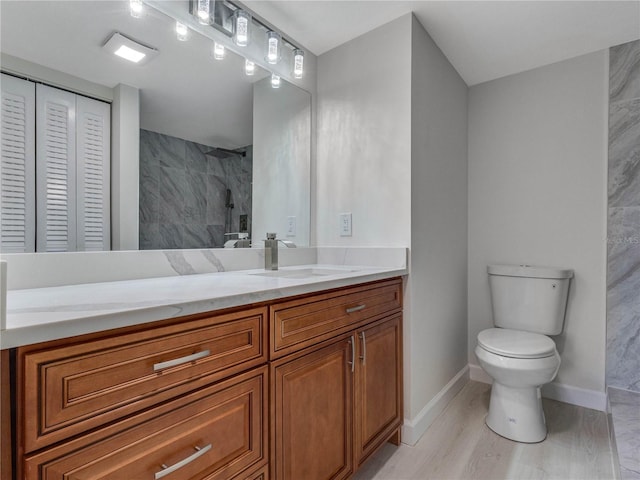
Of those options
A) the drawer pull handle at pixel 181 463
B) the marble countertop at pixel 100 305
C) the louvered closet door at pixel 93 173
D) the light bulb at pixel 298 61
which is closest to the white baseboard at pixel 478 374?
the marble countertop at pixel 100 305

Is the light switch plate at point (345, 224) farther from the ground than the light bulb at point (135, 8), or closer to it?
closer to it

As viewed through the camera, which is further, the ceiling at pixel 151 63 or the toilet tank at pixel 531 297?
the toilet tank at pixel 531 297

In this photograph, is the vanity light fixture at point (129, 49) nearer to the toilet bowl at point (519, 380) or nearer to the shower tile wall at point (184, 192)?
the shower tile wall at point (184, 192)

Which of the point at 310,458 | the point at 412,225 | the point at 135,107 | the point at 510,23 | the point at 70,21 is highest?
the point at 510,23

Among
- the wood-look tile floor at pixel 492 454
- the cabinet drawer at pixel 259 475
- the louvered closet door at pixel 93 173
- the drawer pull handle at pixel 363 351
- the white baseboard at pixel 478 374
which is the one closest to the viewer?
the cabinet drawer at pixel 259 475

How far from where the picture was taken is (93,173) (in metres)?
1.13

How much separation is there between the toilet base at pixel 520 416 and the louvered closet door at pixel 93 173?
1960mm

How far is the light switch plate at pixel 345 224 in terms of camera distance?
1901 mm

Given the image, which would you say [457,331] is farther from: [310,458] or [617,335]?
[310,458]

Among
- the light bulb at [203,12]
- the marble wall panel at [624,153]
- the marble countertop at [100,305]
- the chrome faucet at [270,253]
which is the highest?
the light bulb at [203,12]

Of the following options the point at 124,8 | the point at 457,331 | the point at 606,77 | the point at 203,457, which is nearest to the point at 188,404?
the point at 203,457

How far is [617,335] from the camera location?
1.91 meters

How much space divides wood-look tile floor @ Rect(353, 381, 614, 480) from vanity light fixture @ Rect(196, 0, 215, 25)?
6.77 ft

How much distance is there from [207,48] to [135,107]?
465mm
